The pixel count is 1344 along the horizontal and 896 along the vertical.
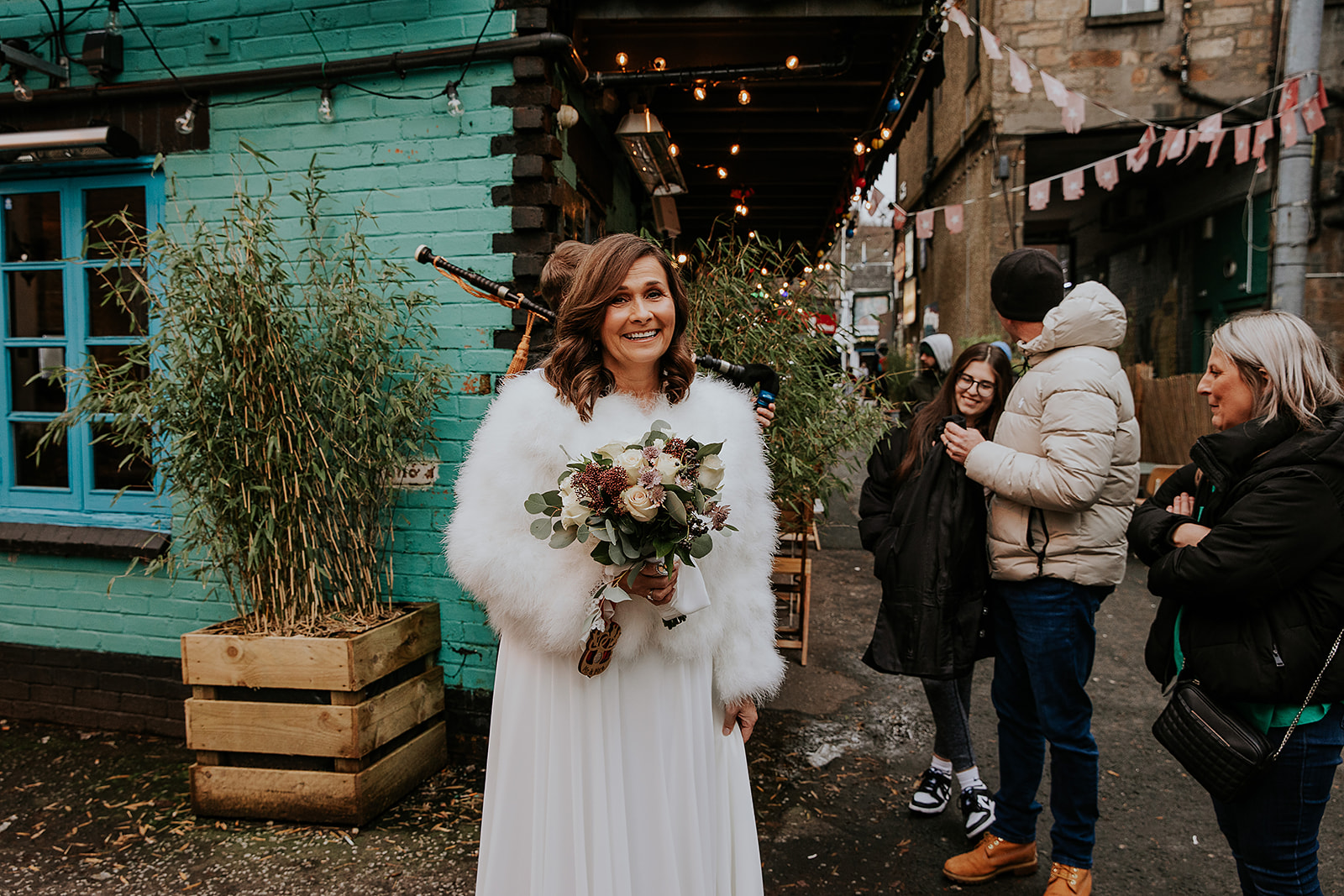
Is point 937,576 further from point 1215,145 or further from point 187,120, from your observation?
point 1215,145

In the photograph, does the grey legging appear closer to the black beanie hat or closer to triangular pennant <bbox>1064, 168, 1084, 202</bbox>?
the black beanie hat

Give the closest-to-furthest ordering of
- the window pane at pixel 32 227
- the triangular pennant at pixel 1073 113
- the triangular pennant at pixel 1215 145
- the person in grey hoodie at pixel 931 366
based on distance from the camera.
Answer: the window pane at pixel 32 227 → the person in grey hoodie at pixel 931 366 → the triangular pennant at pixel 1073 113 → the triangular pennant at pixel 1215 145

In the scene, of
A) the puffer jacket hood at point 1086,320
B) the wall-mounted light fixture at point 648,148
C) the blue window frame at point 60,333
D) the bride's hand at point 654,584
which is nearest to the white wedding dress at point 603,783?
the bride's hand at point 654,584

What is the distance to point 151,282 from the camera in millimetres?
3941

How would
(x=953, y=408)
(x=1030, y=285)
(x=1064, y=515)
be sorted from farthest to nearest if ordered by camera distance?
(x=953, y=408) → (x=1030, y=285) → (x=1064, y=515)

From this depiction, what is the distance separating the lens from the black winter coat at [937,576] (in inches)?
111

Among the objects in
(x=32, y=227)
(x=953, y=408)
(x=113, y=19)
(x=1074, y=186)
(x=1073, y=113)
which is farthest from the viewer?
(x=1074, y=186)

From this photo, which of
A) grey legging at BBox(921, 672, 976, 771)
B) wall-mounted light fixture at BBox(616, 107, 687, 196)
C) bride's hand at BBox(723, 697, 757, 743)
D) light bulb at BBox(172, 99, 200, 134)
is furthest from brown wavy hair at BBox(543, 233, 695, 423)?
light bulb at BBox(172, 99, 200, 134)

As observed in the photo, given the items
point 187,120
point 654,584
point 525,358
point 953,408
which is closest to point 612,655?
point 654,584

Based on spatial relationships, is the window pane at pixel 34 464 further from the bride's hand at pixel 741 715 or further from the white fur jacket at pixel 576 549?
the bride's hand at pixel 741 715

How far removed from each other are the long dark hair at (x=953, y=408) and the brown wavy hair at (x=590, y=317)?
1.41 metres

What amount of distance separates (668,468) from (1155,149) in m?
12.9

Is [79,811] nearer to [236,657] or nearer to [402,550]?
[236,657]

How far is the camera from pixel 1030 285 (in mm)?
2787
